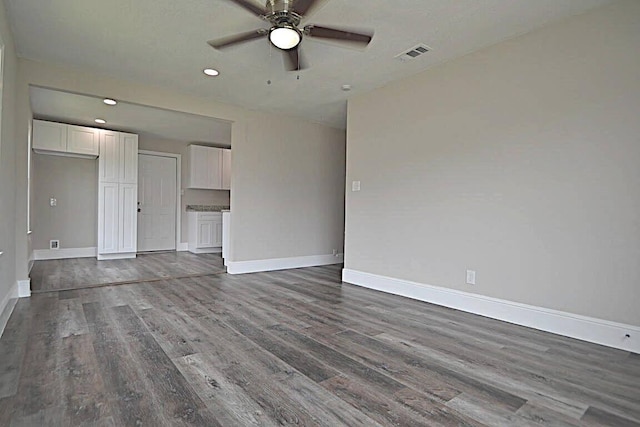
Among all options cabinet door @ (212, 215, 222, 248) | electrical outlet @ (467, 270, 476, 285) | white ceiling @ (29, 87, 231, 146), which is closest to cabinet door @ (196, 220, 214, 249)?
cabinet door @ (212, 215, 222, 248)

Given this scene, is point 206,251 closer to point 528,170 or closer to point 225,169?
point 225,169

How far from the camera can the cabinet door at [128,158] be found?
6387 millimetres

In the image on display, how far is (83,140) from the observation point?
236 inches

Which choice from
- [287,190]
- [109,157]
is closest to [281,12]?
[287,190]

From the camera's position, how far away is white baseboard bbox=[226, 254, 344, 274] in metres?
5.14

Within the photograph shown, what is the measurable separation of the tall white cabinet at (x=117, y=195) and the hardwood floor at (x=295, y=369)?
2.99 metres

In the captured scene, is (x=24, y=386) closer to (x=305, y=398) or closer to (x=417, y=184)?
(x=305, y=398)

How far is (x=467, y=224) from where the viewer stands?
3393mm

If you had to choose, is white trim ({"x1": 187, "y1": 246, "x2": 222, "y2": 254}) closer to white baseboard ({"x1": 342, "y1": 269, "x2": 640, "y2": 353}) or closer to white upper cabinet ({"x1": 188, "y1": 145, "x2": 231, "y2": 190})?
white upper cabinet ({"x1": 188, "y1": 145, "x2": 231, "y2": 190})

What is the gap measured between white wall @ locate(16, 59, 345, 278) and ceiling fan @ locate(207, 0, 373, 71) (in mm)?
2214

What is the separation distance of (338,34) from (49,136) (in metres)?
5.55

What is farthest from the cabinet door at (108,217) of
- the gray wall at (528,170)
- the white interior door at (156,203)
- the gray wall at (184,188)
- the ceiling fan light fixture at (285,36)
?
the ceiling fan light fixture at (285,36)

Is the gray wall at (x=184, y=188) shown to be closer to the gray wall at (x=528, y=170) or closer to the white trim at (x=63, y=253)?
the white trim at (x=63, y=253)

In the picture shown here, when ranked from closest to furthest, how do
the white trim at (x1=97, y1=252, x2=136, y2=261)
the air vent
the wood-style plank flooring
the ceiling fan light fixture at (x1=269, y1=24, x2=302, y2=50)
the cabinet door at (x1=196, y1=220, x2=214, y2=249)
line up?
the ceiling fan light fixture at (x1=269, y1=24, x2=302, y2=50), the air vent, the wood-style plank flooring, the white trim at (x1=97, y1=252, x2=136, y2=261), the cabinet door at (x1=196, y1=220, x2=214, y2=249)
